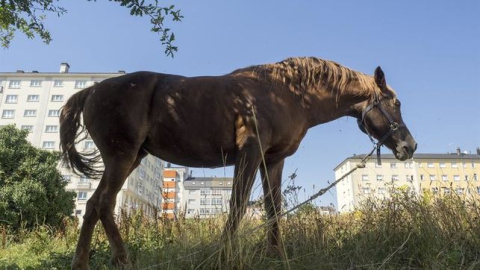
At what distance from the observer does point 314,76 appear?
3.58 m

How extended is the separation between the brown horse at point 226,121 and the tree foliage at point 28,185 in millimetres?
16209

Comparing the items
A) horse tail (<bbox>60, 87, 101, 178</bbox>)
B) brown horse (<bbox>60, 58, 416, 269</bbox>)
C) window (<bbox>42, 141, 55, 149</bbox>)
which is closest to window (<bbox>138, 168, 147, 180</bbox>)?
window (<bbox>42, 141, 55, 149</bbox>)

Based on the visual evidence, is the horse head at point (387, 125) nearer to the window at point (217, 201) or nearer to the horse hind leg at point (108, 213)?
the window at point (217, 201)

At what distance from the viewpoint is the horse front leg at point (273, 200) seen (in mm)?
3200

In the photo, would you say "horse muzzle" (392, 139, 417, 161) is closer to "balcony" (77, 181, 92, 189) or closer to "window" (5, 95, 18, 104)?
"balcony" (77, 181, 92, 189)

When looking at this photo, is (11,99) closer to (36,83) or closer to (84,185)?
(36,83)

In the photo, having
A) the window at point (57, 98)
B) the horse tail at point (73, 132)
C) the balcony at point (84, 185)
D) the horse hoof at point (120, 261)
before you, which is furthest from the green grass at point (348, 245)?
the window at point (57, 98)

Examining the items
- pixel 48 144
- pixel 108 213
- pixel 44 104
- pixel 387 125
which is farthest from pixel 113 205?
pixel 44 104

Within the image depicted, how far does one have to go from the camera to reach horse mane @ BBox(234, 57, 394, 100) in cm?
348

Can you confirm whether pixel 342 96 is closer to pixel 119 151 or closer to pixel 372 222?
pixel 372 222

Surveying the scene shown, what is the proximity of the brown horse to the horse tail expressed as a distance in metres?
0.01

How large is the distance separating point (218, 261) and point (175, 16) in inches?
125

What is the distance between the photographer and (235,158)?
313cm

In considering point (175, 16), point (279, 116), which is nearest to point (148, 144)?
point (279, 116)
